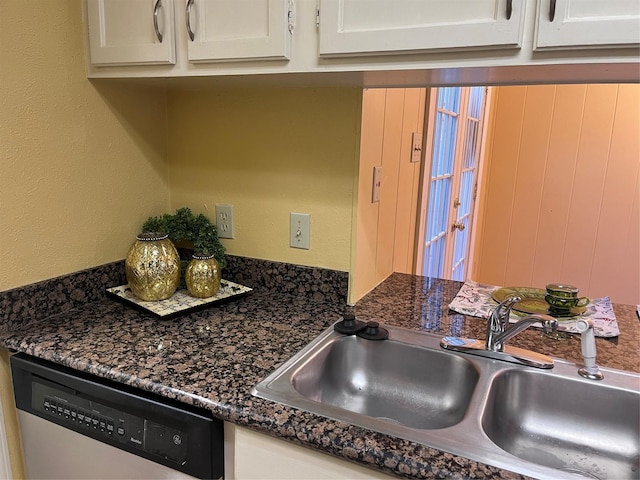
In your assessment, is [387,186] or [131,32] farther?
[387,186]

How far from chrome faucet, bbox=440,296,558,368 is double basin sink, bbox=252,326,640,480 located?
2 centimetres

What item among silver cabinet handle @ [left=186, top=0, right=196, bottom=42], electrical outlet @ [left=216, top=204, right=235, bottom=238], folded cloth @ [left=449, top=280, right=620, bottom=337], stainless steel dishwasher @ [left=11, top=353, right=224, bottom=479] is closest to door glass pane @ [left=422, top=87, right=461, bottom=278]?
folded cloth @ [left=449, top=280, right=620, bottom=337]

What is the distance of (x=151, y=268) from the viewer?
50.7 inches

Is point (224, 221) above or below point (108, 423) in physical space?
above

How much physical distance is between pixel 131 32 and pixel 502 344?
3.91 feet

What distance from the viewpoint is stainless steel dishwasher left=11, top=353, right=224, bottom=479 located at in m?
0.89

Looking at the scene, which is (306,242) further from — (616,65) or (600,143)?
(600,143)

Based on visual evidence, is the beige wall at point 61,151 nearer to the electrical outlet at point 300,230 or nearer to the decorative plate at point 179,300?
the decorative plate at point 179,300

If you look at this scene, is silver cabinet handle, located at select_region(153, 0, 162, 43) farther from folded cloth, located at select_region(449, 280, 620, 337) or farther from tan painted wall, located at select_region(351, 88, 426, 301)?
folded cloth, located at select_region(449, 280, 620, 337)

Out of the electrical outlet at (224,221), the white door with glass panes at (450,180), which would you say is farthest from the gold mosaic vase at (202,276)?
the white door with glass panes at (450,180)

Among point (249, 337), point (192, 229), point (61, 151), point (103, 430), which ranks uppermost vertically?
point (61, 151)

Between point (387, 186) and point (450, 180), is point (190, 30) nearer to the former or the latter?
point (387, 186)

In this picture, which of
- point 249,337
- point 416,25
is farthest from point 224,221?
point 416,25

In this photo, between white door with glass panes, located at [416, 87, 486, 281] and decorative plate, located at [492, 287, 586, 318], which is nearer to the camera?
decorative plate, located at [492, 287, 586, 318]
